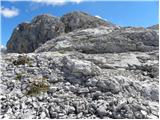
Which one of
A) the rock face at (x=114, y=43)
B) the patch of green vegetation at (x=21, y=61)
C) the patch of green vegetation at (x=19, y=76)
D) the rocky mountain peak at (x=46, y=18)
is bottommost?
the patch of green vegetation at (x=19, y=76)

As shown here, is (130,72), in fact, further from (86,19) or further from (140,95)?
(86,19)

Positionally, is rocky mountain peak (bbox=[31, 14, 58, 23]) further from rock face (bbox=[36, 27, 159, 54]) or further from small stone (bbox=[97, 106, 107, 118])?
small stone (bbox=[97, 106, 107, 118])

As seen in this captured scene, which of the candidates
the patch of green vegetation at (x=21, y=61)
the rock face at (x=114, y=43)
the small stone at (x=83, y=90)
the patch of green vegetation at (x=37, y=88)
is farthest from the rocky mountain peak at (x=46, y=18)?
the small stone at (x=83, y=90)

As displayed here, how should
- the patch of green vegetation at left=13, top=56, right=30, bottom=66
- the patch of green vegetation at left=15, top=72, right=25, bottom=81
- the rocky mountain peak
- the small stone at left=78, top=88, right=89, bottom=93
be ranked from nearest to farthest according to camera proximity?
the small stone at left=78, top=88, right=89, bottom=93
the patch of green vegetation at left=15, top=72, right=25, bottom=81
the patch of green vegetation at left=13, top=56, right=30, bottom=66
the rocky mountain peak

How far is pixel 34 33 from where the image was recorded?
4912 centimetres

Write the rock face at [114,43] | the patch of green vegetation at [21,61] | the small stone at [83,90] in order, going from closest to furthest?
the small stone at [83,90] < the patch of green vegetation at [21,61] < the rock face at [114,43]

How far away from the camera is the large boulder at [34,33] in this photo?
1832 inches

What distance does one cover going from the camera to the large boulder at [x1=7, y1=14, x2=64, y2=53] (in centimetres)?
4653

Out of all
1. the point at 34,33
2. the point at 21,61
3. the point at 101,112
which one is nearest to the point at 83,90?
the point at 101,112

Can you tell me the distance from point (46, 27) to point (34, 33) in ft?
9.36

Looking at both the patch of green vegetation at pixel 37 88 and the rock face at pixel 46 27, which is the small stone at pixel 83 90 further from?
the rock face at pixel 46 27

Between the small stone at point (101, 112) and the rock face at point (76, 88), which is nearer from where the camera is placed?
the small stone at point (101, 112)

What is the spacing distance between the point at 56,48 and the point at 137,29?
886 cm

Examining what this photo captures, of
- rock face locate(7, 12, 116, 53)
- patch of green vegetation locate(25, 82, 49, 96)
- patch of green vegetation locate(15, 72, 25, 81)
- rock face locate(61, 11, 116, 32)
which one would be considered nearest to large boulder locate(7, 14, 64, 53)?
rock face locate(7, 12, 116, 53)
